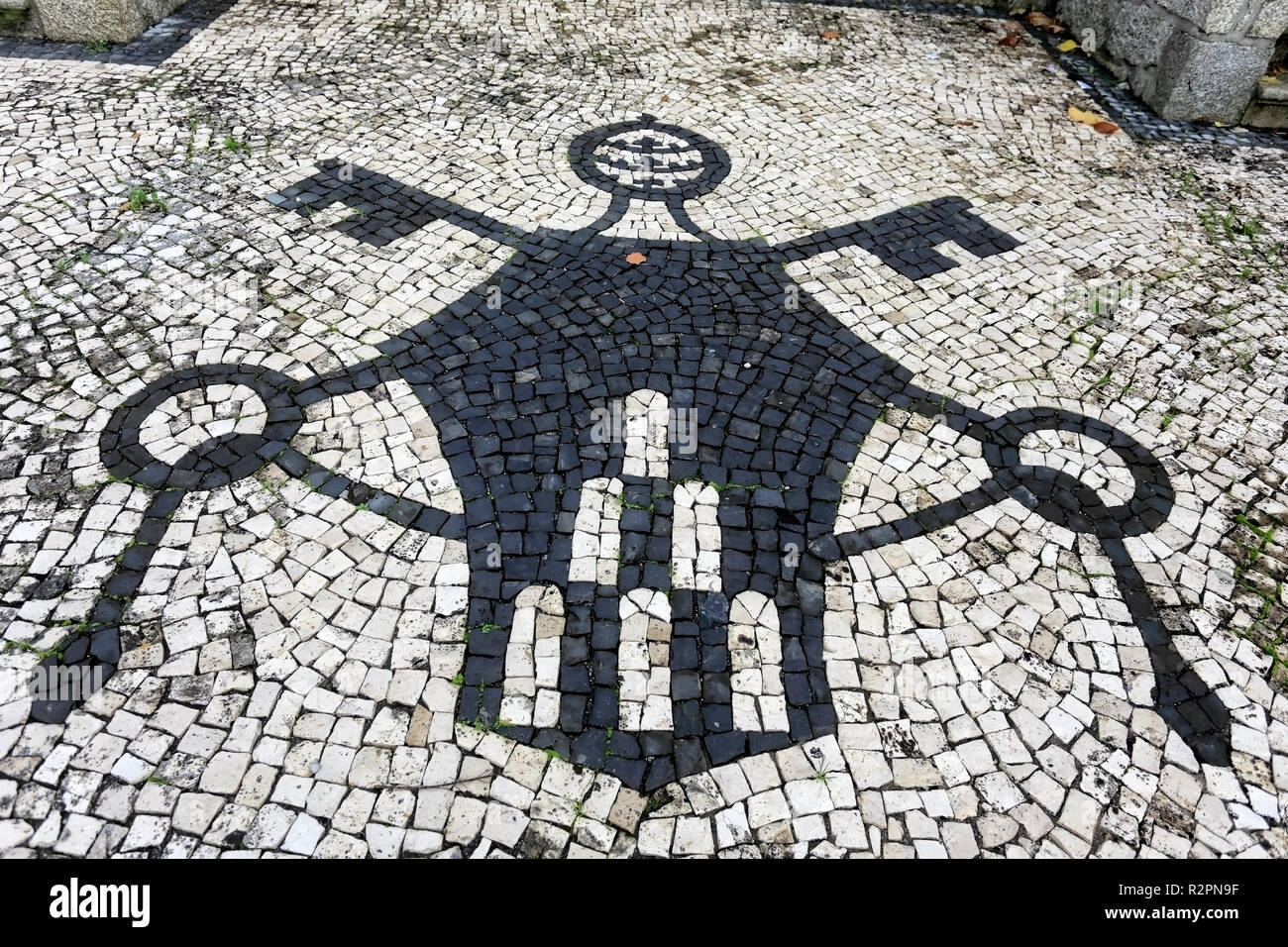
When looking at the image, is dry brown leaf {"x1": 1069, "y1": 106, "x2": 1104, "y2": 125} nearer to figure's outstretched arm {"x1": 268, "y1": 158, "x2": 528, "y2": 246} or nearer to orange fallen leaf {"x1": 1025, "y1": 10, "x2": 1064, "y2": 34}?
orange fallen leaf {"x1": 1025, "y1": 10, "x2": 1064, "y2": 34}

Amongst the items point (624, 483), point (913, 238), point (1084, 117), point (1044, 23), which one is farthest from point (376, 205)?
point (1044, 23)

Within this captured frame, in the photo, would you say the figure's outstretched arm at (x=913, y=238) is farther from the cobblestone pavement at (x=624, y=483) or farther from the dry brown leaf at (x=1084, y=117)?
the dry brown leaf at (x=1084, y=117)

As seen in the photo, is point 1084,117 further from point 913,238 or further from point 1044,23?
point 913,238

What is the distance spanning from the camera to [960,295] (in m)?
6.95

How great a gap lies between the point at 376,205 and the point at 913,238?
489cm

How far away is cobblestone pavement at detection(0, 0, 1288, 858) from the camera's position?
4.01 metres

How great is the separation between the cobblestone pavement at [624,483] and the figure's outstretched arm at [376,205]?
0.05 m

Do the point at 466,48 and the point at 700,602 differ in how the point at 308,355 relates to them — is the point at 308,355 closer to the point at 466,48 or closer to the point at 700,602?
the point at 700,602

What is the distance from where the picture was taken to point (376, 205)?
7.52 m

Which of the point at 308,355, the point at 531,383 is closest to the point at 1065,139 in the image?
the point at 531,383

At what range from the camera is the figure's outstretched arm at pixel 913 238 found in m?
7.28

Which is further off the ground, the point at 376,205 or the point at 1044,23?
the point at 1044,23

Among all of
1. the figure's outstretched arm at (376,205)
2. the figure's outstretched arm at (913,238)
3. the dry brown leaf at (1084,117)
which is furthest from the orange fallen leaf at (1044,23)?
the figure's outstretched arm at (376,205)

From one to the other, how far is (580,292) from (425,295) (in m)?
1.23
